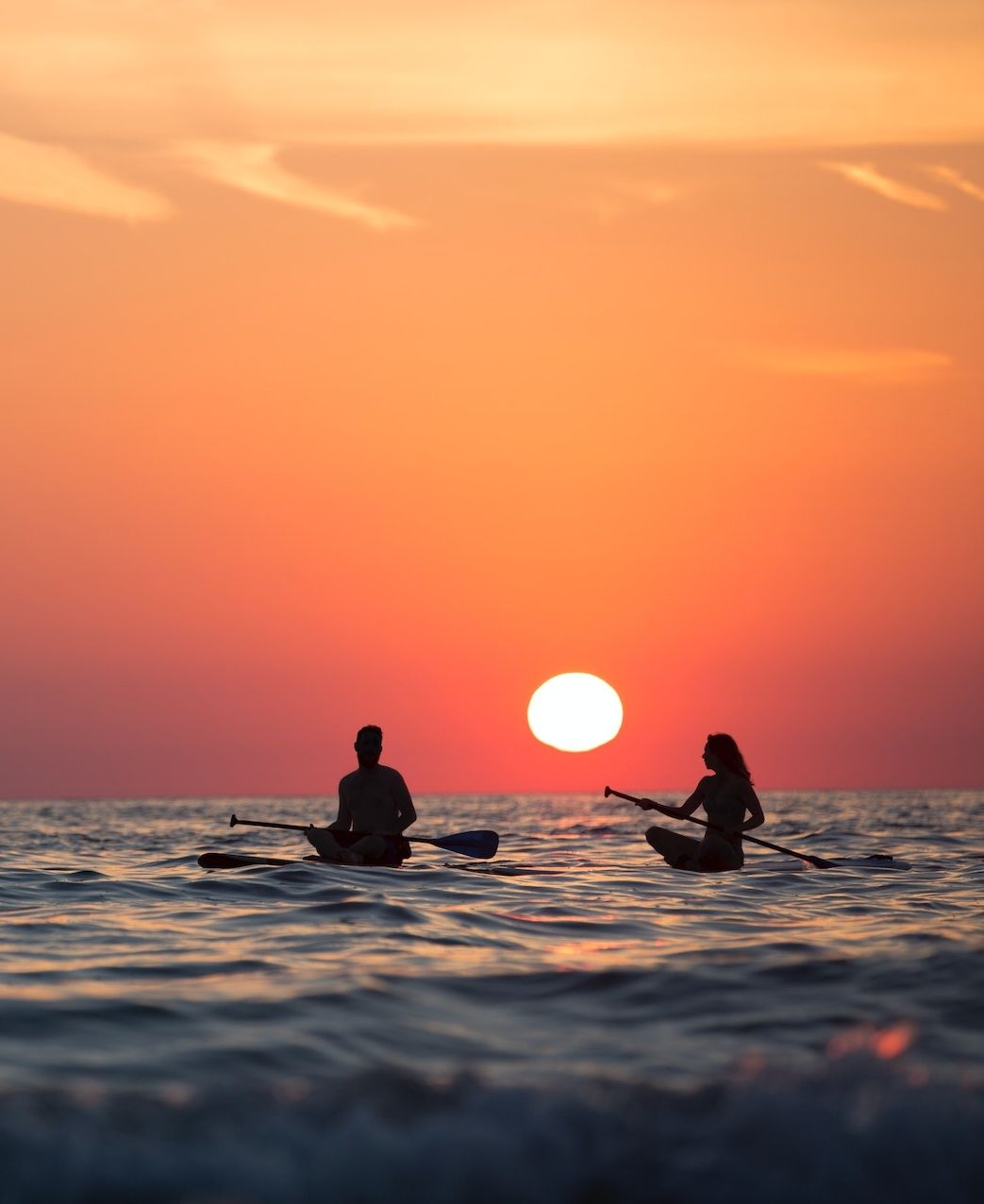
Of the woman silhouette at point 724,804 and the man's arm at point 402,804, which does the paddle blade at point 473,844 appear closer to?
the man's arm at point 402,804

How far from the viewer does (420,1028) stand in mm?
7645

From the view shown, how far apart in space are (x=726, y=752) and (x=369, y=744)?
4.80 metres

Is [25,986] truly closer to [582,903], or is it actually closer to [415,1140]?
[415,1140]

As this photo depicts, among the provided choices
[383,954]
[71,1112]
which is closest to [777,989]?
[383,954]

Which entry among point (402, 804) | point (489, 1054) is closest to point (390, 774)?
point (402, 804)

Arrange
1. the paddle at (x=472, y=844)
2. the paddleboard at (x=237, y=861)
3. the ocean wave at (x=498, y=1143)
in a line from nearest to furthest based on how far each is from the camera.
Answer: the ocean wave at (x=498, y=1143)
the paddleboard at (x=237, y=861)
the paddle at (x=472, y=844)

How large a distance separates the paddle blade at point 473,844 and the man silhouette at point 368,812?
7.50 ft

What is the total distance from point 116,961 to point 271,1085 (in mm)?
3820

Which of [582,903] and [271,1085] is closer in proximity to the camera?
[271,1085]

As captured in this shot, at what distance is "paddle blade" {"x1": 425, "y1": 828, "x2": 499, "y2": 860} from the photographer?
773 inches

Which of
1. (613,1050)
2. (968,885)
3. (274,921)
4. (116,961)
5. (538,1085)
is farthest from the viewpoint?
(968,885)

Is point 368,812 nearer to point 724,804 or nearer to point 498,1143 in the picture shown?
point 724,804

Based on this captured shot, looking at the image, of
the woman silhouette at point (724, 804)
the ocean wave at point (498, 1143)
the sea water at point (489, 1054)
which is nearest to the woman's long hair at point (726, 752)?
the woman silhouette at point (724, 804)

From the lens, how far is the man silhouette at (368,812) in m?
17.0
